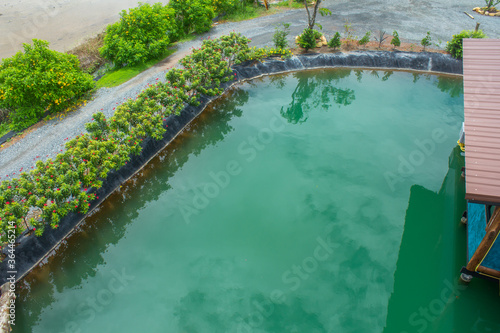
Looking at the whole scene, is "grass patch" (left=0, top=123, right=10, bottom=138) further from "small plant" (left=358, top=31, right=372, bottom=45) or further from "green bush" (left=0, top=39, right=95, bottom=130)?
"small plant" (left=358, top=31, right=372, bottom=45)

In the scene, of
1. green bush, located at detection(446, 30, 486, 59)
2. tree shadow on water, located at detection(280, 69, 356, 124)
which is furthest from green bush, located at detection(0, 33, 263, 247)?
green bush, located at detection(446, 30, 486, 59)

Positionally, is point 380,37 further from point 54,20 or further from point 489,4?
point 54,20

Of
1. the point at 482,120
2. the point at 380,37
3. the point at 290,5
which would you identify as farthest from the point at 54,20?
the point at 482,120

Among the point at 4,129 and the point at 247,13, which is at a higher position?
the point at 247,13

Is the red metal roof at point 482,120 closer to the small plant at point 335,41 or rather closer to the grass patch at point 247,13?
the small plant at point 335,41

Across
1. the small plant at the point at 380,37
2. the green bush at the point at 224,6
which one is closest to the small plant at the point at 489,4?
the small plant at the point at 380,37

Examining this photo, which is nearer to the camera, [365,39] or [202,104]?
[202,104]
